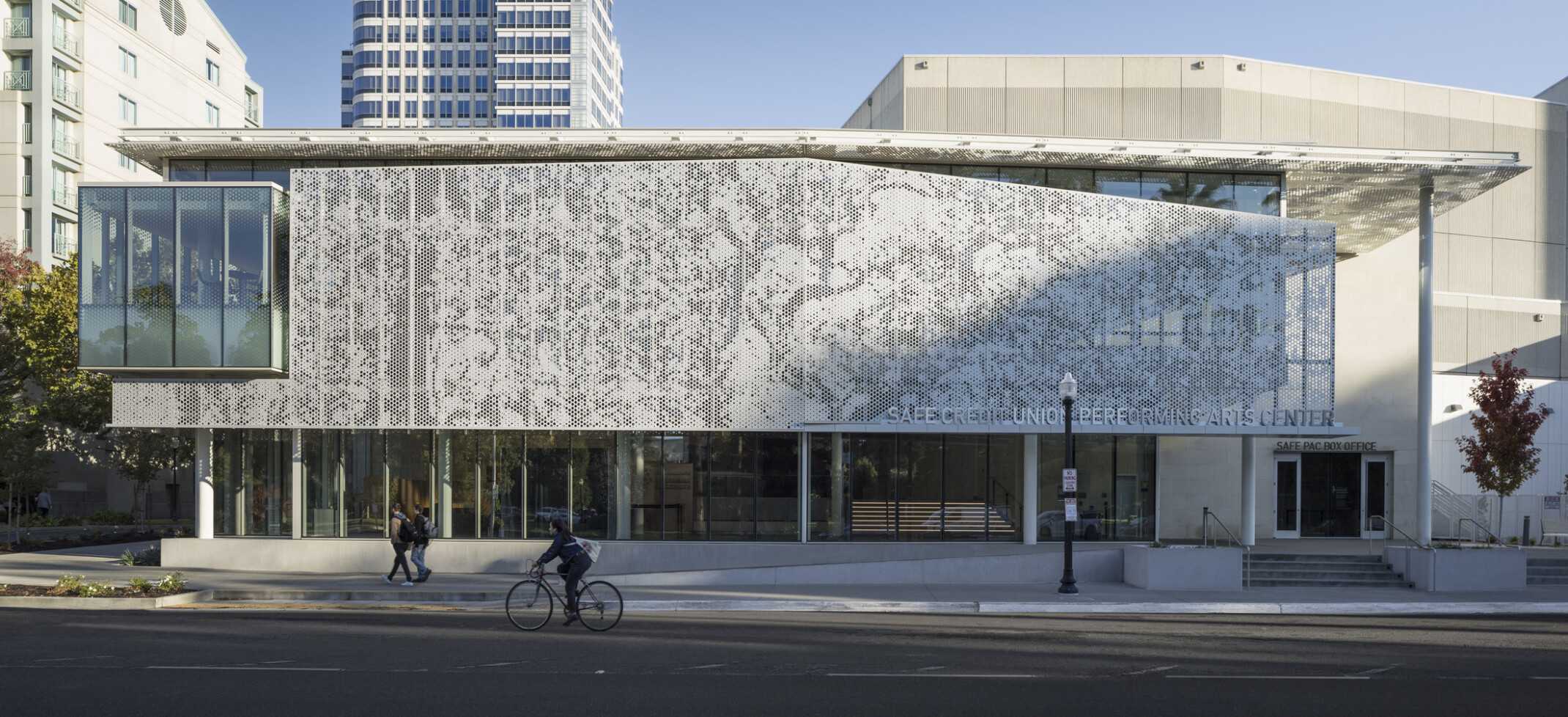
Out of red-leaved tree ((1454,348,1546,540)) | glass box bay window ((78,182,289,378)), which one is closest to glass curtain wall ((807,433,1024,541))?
red-leaved tree ((1454,348,1546,540))

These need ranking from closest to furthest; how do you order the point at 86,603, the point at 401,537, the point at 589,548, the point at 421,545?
the point at 589,548 < the point at 86,603 < the point at 401,537 < the point at 421,545

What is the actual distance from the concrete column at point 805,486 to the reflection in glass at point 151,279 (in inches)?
564

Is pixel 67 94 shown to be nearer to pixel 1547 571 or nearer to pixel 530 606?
pixel 530 606

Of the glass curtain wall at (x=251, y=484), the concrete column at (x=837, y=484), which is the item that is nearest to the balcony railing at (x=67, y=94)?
the glass curtain wall at (x=251, y=484)

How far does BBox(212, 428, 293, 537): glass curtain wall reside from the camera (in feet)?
85.0

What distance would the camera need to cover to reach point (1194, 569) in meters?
21.9

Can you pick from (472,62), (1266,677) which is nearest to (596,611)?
(1266,677)

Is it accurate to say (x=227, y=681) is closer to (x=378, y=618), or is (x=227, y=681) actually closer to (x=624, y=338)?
(x=378, y=618)

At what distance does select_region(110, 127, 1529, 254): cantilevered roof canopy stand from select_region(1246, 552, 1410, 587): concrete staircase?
30.0 feet

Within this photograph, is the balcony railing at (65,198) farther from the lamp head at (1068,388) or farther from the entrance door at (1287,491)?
the entrance door at (1287,491)

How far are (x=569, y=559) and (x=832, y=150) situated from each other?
12803 millimetres

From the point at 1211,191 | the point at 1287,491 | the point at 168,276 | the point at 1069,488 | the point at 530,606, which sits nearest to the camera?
the point at 530,606

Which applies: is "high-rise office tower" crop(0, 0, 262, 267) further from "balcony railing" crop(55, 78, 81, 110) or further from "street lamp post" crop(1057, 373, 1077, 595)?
"street lamp post" crop(1057, 373, 1077, 595)

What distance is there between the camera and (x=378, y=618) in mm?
17781
